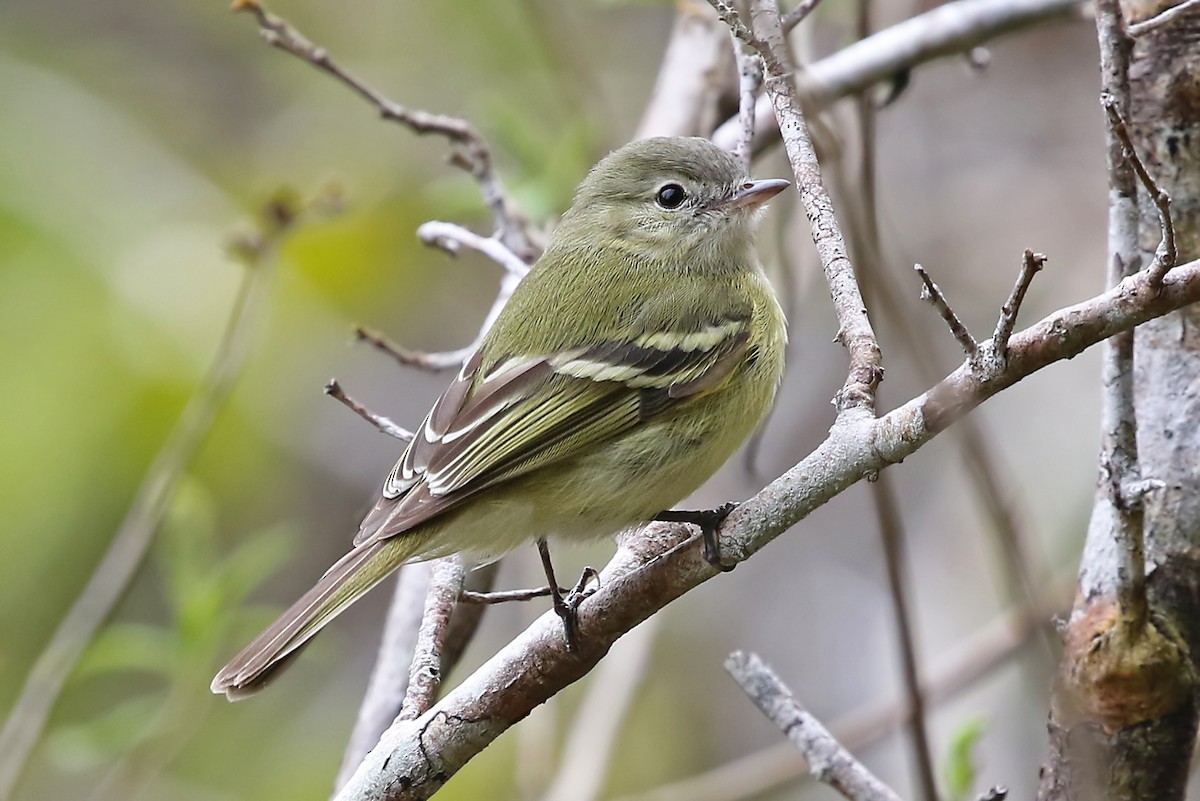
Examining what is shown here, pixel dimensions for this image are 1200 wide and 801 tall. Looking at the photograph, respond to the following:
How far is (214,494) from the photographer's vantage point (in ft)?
20.3

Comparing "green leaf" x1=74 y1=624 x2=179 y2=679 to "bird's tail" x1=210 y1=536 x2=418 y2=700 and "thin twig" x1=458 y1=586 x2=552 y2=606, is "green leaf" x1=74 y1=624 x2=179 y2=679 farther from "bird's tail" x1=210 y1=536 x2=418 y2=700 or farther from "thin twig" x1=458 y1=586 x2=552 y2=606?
"thin twig" x1=458 y1=586 x2=552 y2=606

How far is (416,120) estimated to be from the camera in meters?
4.02

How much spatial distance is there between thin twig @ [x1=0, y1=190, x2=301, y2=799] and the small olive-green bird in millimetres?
889

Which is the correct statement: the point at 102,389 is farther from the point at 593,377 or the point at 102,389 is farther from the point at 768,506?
the point at 768,506

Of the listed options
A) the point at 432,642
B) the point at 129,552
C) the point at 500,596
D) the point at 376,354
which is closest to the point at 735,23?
the point at 500,596

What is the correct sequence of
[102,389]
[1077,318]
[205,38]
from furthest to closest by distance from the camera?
[205,38]
[102,389]
[1077,318]

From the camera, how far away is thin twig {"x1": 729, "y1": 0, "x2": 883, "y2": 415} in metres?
2.51

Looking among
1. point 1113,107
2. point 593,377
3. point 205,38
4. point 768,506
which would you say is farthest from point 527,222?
point 205,38

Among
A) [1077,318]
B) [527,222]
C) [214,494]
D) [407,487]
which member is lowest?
[1077,318]

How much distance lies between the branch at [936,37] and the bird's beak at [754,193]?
1.05 feet

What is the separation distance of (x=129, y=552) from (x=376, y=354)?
339cm

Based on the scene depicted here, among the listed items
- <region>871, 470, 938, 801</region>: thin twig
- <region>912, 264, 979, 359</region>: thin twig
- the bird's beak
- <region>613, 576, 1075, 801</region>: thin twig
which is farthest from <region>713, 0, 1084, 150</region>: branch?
<region>912, 264, 979, 359</region>: thin twig

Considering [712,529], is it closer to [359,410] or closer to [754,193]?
[359,410]

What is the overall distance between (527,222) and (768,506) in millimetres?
2483
